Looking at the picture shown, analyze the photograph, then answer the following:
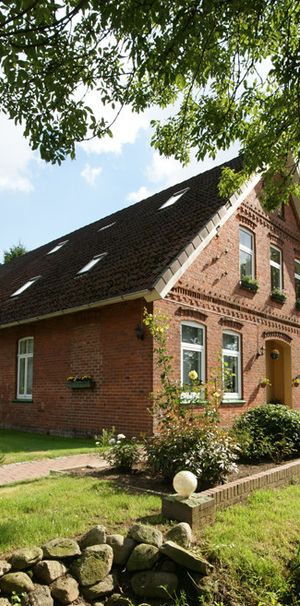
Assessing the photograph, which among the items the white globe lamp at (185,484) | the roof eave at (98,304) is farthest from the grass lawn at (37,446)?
the white globe lamp at (185,484)

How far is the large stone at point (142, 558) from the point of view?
13.5 feet

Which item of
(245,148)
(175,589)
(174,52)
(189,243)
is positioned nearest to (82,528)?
(175,589)

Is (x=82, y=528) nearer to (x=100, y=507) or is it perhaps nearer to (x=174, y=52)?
(x=100, y=507)

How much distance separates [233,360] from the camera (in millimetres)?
13461

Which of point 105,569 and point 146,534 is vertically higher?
point 146,534

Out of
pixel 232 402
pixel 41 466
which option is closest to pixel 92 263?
pixel 232 402

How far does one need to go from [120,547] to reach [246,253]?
11.5m

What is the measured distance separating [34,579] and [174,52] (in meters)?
4.78

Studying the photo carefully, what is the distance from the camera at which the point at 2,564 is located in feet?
12.5

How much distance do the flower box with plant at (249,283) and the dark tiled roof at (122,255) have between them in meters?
2.47

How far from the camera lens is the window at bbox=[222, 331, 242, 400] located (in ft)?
42.8

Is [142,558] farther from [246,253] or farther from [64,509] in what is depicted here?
[246,253]

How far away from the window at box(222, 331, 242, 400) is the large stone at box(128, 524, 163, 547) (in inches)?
342

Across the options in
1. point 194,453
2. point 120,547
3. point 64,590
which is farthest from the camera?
point 194,453
